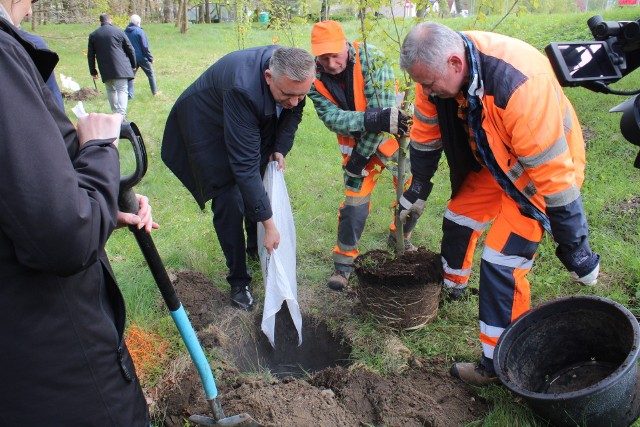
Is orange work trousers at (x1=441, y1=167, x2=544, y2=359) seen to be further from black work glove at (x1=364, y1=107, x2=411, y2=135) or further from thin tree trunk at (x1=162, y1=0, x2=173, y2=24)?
thin tree trunk at (x1=162, y1=0, x2=173, y2=24)

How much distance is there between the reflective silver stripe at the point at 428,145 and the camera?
3219 millimetres

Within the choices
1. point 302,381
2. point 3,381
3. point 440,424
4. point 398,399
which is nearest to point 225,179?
point 302,381

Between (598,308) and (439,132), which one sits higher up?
(439,132)

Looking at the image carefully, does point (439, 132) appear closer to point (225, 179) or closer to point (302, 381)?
point (225, 179)

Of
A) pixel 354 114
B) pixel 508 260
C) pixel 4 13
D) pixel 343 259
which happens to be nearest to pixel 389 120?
pixel 354 114

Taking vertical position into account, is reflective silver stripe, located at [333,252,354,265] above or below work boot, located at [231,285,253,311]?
above

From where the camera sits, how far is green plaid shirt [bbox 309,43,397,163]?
142 inches

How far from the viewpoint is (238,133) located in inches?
119

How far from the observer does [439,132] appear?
10.4 ft

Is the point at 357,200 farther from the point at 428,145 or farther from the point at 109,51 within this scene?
the point at 109,51

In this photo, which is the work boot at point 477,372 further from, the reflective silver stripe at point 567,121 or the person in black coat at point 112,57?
the person in black coat at point 112,57

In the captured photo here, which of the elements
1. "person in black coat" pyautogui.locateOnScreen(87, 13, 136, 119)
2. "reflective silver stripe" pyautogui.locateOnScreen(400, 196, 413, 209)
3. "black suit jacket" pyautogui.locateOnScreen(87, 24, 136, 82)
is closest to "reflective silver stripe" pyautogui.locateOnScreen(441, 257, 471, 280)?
"reflective silver stripe" pyautogui.locateOnScreen(400, 196, 413, 209)

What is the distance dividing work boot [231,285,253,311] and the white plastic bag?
286 millimetres

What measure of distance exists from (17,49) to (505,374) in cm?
224
